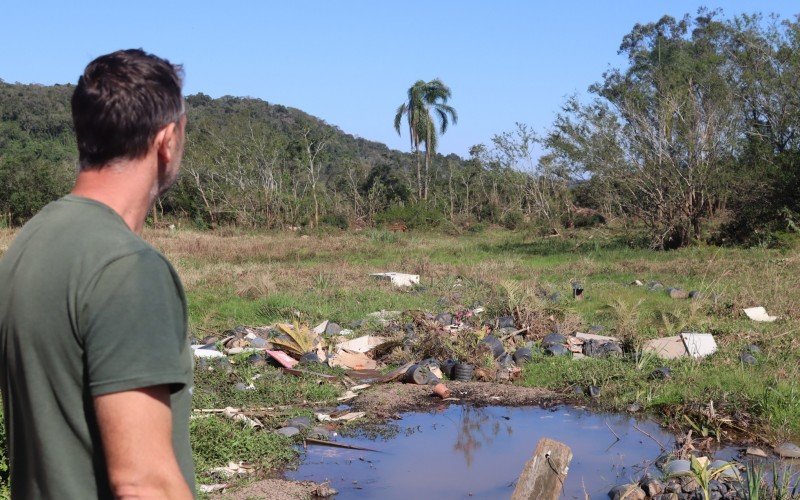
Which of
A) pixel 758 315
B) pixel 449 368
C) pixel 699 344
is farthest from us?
pixel 758 315

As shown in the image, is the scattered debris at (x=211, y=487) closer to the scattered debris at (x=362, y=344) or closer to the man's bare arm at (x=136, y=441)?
the man's bare arm at (x=136, y=441)

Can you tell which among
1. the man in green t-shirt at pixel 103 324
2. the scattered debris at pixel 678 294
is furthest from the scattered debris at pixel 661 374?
the man in green t-shirt at pixel 103 324

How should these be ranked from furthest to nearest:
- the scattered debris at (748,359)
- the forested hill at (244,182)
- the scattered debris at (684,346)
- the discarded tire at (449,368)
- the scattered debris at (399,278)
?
the forested hill at (244,182) → the scattered debris at (399,278) → the scattered debris at (684,346) → the discarded tire at (449,368) → the scattered debris at (748,359)

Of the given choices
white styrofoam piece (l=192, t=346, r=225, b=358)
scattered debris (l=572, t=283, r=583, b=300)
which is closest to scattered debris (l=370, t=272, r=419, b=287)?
scattered debris (l=572, t=283, r=583, b=300)

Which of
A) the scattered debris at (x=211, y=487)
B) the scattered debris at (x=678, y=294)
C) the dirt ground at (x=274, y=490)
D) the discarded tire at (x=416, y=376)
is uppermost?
the scattered debris at (x=678, y=294)

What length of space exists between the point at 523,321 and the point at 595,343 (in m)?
0.93

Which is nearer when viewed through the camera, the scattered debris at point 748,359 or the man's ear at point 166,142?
the man's ear at point 166,142

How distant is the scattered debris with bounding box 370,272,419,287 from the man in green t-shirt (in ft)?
38.4

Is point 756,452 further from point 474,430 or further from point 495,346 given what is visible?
point 495,346

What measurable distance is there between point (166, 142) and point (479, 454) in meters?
5.12

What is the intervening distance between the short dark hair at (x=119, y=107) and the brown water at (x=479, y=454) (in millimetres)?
4158

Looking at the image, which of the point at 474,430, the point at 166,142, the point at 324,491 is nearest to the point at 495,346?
the point at 474,430

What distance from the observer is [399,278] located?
538 inches

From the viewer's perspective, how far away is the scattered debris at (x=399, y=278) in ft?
43.7
